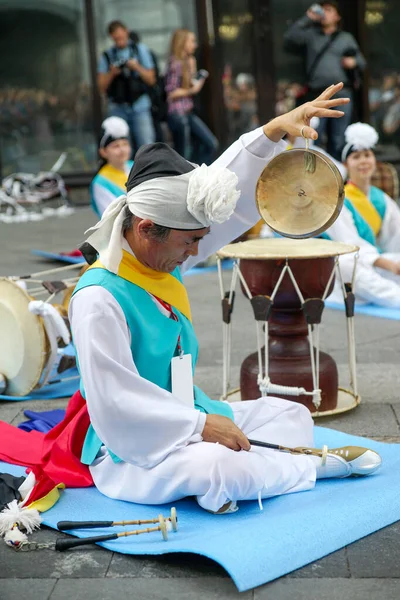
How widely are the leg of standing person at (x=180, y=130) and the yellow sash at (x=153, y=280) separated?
666cm

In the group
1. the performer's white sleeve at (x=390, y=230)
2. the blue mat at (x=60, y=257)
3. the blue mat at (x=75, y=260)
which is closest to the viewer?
the performer's white sleeve at (x=390, y=230)

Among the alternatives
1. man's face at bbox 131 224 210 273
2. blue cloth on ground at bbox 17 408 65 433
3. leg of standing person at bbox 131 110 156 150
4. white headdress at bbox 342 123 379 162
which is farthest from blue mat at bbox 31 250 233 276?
man's face at bbox 131 224 210 273

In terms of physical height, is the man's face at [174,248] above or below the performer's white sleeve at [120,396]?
above

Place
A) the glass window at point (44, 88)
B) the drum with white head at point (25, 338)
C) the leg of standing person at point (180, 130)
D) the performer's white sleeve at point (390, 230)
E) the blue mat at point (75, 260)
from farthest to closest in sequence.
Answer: the glass window at point (44, 88), the leg of standing person at point (180, 130), the blue mat at point (75, 260), the performer's white sleeve at point (390, 230), the drum with white head at point (25, 338)

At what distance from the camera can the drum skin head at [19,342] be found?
418 centimetres

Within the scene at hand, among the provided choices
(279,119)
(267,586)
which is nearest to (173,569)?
(267,586)

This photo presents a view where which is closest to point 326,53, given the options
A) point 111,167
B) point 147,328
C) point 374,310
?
point 111,167

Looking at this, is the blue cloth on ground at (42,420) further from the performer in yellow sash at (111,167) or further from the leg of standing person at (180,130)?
the leg of standing person at (180,130)

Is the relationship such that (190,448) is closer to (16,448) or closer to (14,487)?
(14,487)

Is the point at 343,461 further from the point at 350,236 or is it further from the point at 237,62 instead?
the point at 237,62

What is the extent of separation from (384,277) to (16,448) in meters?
3.30

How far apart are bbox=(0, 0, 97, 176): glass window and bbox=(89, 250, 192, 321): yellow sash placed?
8.71 metres

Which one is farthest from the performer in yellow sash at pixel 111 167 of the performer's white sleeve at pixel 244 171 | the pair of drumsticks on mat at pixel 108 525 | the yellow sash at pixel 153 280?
the pair of drumsticks on mat at pixel 108 525

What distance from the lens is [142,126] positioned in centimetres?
912
